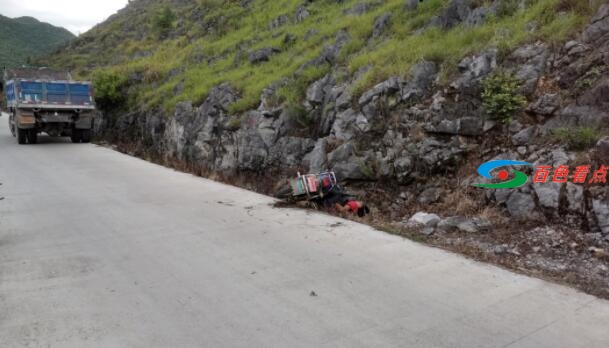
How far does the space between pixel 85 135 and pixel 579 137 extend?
15440mm

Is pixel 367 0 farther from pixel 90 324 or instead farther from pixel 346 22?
pixel 90 324

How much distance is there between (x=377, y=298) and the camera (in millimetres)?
4168

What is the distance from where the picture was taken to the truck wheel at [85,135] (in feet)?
54.1

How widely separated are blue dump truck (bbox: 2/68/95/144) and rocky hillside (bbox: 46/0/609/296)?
364 cm

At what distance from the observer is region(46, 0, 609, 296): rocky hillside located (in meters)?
5.48

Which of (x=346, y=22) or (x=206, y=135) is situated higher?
(x=346, y=22)

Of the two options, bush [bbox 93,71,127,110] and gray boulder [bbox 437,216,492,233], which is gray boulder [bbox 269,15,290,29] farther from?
gray boulder [bbox 437,216,492,233]

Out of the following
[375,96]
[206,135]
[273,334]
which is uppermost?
[375,96]

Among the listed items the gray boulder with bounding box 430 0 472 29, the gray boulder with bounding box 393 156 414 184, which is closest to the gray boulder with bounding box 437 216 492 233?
the gray boulder with bounding box 393 156 414 184

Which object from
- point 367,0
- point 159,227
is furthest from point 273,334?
point 367,0

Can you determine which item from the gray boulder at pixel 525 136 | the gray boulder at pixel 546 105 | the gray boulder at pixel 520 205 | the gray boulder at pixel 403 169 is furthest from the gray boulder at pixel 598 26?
the gray boulder at pixel 403 169

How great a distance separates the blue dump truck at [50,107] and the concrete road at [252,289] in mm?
9287

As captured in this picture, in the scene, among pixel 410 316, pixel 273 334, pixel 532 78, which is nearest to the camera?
pixel 273 334

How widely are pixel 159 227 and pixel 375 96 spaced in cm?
418
